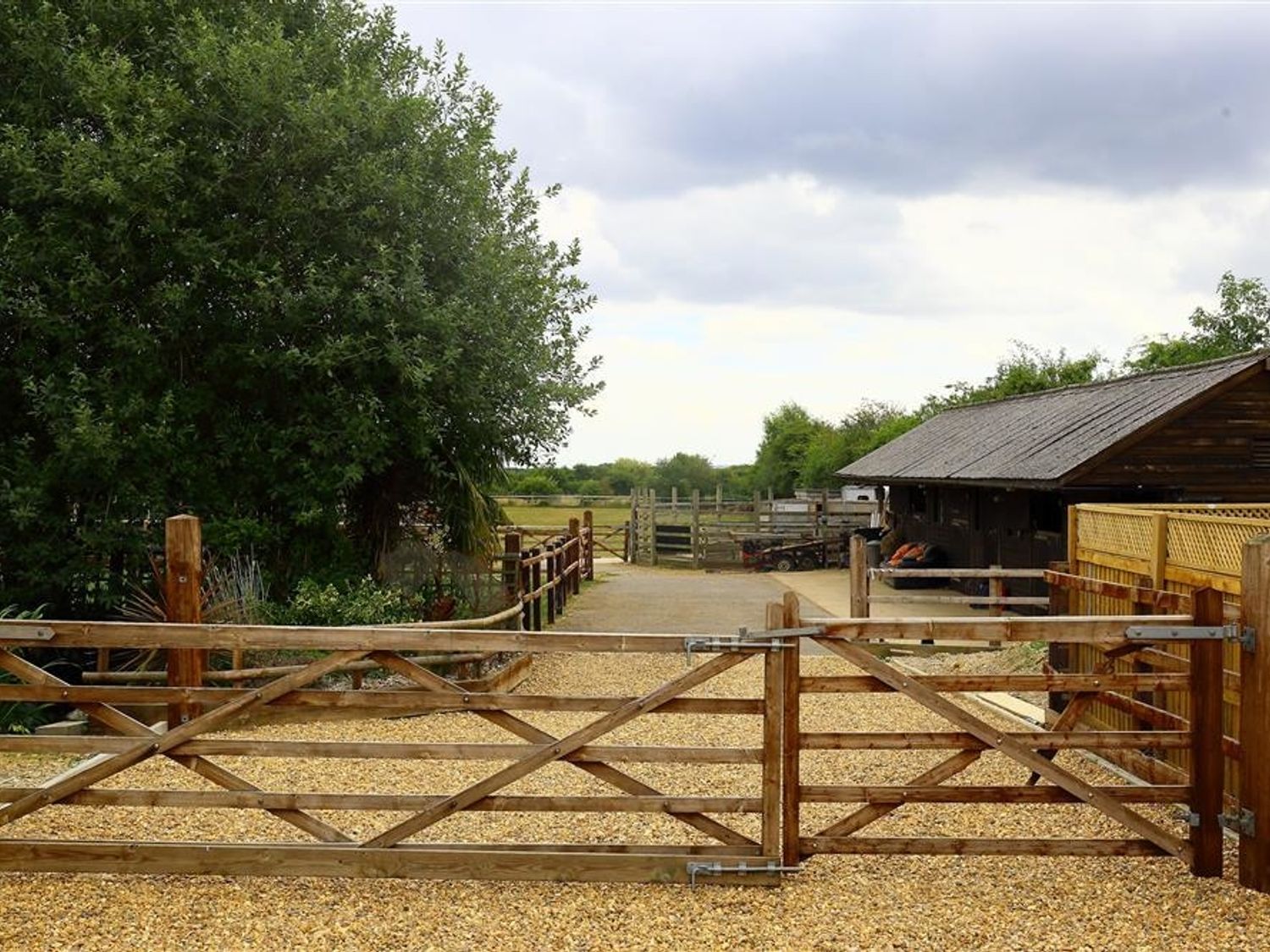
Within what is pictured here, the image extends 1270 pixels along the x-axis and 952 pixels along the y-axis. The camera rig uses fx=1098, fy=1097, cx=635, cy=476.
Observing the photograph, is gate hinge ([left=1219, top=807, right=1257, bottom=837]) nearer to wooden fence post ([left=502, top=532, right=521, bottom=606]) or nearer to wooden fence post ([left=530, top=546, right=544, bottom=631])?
wooden fence post ([left=502, top=532, right=521, bottom=606])

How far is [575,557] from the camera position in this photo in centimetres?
2202

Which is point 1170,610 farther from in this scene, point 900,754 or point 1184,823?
point 900,754

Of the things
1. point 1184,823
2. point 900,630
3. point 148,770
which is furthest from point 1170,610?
point 148,770

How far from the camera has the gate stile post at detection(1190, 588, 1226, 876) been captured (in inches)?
218

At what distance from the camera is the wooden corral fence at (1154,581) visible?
6625 mm

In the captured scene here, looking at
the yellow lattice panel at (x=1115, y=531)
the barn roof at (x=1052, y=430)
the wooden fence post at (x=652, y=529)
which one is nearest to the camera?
the yellow lattice panel at (x=1115, y=531)

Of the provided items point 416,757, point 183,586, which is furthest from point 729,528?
point 416,757

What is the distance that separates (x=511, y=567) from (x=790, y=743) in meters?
8.64

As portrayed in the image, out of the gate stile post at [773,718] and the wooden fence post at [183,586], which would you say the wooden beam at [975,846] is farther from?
the wooden fence post at [183,586]

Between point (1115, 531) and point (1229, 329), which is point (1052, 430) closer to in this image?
point (1115, 531)

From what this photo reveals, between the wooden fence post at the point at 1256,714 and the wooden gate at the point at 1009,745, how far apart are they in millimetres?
127

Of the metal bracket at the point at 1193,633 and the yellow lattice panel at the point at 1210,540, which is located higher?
the yellow lattice panel at the point at 1210,540

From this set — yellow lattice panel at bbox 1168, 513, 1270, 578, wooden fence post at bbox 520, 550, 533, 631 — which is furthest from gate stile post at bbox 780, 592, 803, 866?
wooden fence post at bbox 520, 550, 533, 631

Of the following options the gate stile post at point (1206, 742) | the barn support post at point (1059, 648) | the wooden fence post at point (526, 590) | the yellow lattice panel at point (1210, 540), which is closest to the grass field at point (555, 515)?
the wooden fence post at point (526, 590)
